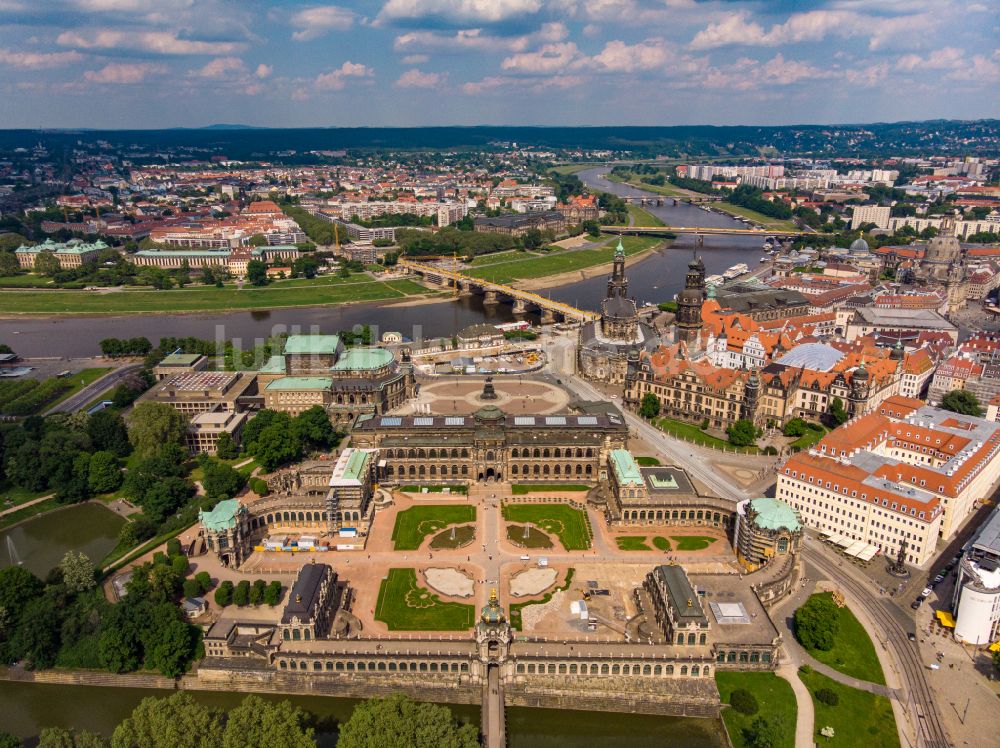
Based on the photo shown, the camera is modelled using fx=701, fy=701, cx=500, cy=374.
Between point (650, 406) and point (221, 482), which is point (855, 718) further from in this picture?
point (221, 482)

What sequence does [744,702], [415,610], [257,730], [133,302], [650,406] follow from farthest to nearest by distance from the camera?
[133,302]
[650,406]
[415,610]
[744,702]
[257,730]

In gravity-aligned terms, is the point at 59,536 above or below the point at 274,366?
below

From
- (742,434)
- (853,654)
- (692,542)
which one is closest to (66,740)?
(692,542)

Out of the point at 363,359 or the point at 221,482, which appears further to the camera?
the point at 363,359

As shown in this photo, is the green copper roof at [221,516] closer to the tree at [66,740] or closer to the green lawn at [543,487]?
the tree at [66,740]

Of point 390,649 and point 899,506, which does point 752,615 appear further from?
point 390,649

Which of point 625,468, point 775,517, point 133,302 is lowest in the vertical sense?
point 625,468
